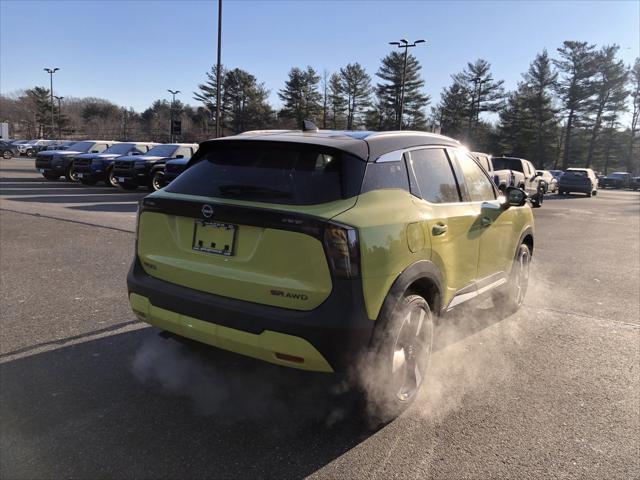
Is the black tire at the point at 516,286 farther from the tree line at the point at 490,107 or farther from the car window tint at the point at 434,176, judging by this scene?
the tree line at the point at 490,107

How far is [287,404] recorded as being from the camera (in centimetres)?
333

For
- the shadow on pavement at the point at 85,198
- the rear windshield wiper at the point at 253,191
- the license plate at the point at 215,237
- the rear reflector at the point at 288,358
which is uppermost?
the rear windshield wiper at the point at 253,191

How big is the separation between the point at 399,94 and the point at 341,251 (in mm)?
64669

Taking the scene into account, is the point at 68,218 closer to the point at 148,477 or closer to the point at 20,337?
the point at 20,337

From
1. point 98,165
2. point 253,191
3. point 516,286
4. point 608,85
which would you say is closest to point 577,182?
point 98,165

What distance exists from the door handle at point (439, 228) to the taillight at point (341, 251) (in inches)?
34.8

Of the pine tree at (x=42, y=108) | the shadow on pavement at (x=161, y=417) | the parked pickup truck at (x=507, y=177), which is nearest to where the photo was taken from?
A: the shadow on pavement at (x=161, y=417)

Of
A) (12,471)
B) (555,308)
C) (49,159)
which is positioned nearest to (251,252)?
(12,471)

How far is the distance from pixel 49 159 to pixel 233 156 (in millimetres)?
20831

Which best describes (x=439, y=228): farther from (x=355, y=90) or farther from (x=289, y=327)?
(x=355, y=90)

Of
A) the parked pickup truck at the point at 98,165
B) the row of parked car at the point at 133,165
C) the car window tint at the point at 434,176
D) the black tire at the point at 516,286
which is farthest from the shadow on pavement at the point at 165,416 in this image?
the parked pickup truck at the point at 98,165

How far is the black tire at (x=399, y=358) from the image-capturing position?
2859mm

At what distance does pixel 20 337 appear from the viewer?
4.21 meters

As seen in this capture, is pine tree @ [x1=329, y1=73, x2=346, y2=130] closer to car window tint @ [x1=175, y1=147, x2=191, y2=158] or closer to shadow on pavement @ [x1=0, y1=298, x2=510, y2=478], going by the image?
car window tint @ [x1=175, y1=147, x2=191, y2=158]
